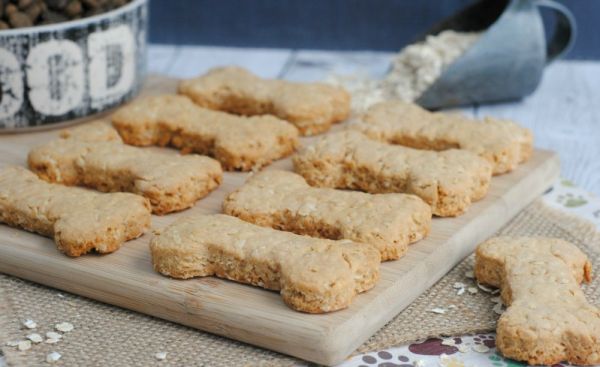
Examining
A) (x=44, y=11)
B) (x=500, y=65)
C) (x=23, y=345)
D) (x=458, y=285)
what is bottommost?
(x=23, y=345)

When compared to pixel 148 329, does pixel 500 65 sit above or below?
above

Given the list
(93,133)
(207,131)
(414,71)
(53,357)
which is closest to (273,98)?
(207,131)

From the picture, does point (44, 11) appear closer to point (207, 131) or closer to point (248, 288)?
point (207, 131)

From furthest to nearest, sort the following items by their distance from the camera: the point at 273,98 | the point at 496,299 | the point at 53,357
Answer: the point at 273,98 < the point at 496,299 < the point at 53,357

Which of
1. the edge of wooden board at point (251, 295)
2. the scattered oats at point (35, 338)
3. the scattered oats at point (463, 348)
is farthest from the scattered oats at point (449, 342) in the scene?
the scattered oats at point (35, 338)

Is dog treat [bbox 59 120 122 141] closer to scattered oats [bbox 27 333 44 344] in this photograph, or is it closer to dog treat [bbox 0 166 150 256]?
dog treat [bbox 0 166 150 256]

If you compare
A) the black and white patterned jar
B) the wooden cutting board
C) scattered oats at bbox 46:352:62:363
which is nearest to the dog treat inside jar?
the black and white patterned jar

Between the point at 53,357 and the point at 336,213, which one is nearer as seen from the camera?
the point at 53,357
